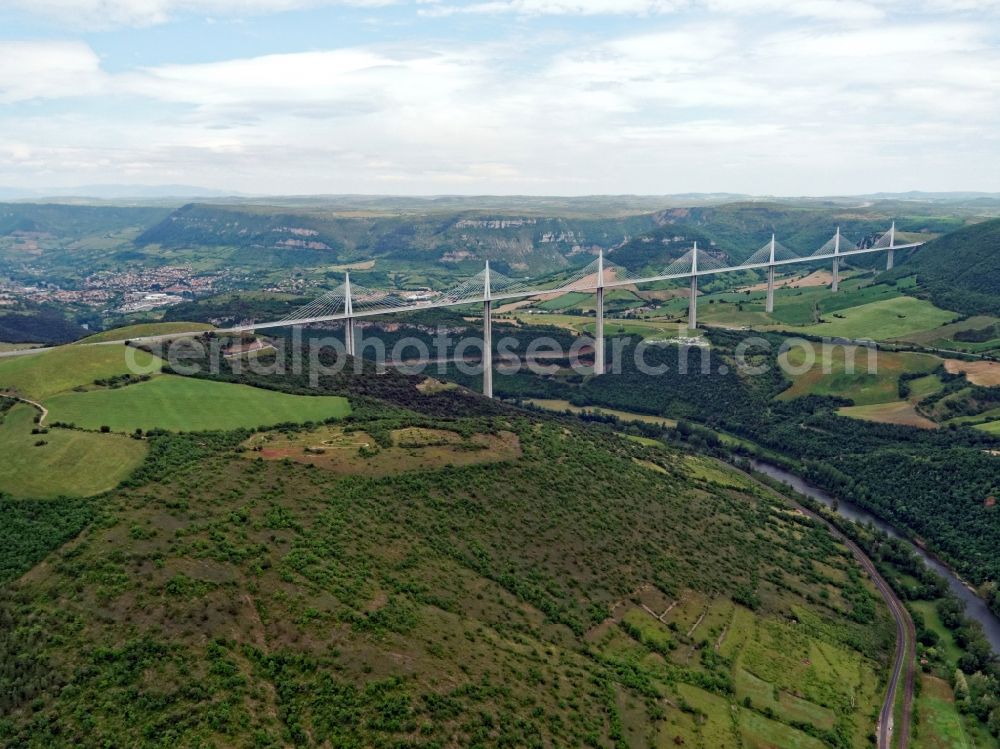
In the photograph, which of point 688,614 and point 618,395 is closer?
point 688,614

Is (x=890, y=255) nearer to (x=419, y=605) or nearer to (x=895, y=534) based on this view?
(x=895, y=534)

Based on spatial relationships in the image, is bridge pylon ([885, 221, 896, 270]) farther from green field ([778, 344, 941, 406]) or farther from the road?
the road

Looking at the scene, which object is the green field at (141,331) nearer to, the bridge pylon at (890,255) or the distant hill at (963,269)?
the distant hill at (963,269)

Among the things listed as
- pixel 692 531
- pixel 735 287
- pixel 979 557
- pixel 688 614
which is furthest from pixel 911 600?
pixel 735 287

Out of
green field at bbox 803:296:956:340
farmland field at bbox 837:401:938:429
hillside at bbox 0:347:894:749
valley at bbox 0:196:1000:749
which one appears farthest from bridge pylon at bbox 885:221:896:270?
hillside at bbox 0:347:894:749

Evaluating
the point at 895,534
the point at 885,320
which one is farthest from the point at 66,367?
the point at 885,320

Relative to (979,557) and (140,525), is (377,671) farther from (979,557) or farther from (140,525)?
(979,557)

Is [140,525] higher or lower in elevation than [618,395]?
higher
